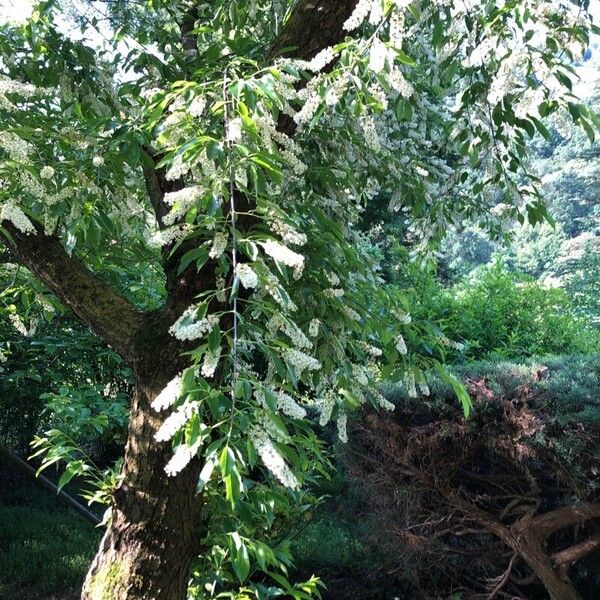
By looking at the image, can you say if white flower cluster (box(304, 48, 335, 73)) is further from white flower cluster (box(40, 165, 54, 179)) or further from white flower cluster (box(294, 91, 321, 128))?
white flower cluster (box(40, 165, 54, 179))

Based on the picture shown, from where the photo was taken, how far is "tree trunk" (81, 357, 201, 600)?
222 cm

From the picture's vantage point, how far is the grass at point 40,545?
4.95m

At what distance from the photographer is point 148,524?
2225 mm

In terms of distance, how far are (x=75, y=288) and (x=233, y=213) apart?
1015 mm

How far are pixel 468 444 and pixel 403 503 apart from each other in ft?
2.09

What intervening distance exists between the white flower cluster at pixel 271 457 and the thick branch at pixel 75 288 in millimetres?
1058

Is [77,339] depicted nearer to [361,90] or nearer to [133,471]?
[133,471]

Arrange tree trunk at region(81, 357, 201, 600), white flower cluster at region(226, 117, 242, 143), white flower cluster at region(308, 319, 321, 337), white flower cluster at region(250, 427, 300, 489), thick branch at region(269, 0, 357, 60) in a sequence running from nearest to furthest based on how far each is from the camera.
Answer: white flower cluster at region(250, 427, 300, 489), white flower cluster at region(226, 117, 242, 143), white flower cluster at region(308, 319, 321, 337), tree trunk at region(81, 357, 201, 600), thick branch at region(269, 0, 357, 60)

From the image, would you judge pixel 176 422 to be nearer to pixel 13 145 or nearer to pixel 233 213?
pixel 233 213

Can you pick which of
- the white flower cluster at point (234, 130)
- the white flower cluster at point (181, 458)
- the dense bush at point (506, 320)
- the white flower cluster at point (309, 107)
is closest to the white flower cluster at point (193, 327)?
the white flower cluster at point (181, 458)

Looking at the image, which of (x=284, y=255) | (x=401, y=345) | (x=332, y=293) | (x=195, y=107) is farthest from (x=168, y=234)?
(x=401, y=345)

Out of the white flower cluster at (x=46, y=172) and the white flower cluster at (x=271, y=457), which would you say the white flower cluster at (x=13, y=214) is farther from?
the white flower cluster at (x=271, y=457)

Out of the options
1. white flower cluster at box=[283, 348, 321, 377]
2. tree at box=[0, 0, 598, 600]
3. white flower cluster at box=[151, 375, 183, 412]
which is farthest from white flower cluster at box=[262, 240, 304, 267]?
white flower cluster at box=[151, 375, 183, 412]

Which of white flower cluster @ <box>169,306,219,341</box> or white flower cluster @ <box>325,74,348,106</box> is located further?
white flower cluster @ <box>325,74,348,106</box>
